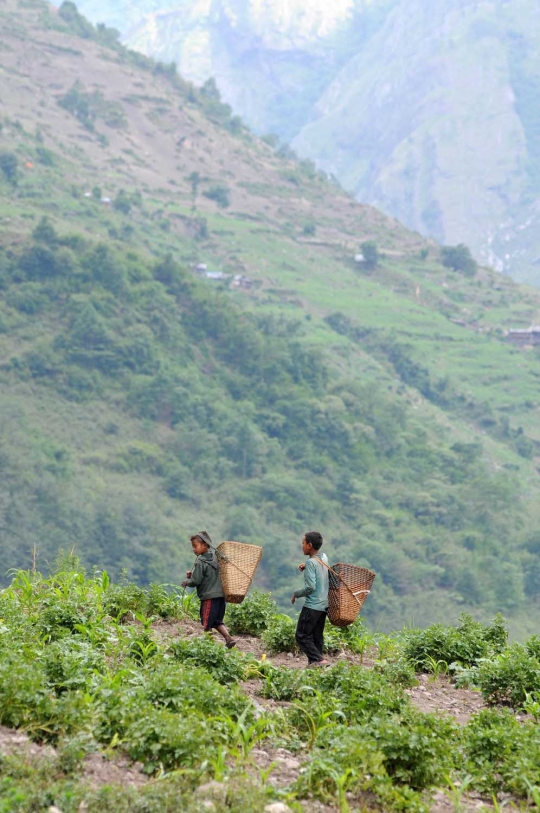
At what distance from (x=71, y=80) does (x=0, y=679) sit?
333 feet

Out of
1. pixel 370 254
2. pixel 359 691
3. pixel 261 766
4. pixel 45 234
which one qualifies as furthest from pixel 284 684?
pixel 370 254

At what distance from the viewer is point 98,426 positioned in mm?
57125

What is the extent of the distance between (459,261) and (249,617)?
8964 cm

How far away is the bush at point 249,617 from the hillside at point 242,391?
32.6 m

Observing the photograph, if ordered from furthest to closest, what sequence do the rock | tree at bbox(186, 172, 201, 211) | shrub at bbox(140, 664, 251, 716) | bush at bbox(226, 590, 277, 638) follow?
tree at bbox(186, 172, 201, 211) < bush at bbox(226, 590, 277, 638) < shrub at bbox(140, 664, 251, 716) < the rock

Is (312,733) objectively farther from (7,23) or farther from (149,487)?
(7,23)

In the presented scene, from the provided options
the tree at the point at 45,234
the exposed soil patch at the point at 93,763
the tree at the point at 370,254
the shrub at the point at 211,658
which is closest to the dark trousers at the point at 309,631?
the shrub at the point at 211,658

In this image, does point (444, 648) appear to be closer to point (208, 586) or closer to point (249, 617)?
point (249, 617)

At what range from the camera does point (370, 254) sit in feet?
297

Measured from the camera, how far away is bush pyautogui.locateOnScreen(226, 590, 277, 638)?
28.9 feet

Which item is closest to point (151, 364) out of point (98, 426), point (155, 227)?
point (98, 426)

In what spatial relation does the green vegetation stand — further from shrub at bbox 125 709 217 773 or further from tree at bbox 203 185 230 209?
tree at bbox 203 185 230 209

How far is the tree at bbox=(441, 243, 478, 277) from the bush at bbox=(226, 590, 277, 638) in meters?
89.3

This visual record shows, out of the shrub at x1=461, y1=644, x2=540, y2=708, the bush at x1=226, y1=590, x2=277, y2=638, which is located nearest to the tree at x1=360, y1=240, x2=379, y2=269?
the bush at x1=226, y1=590, x2=277, y2=638
